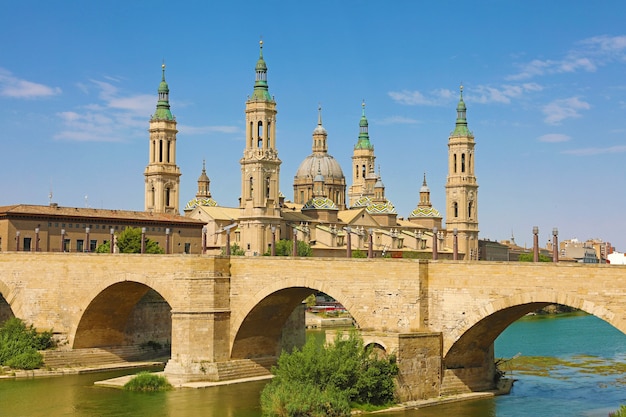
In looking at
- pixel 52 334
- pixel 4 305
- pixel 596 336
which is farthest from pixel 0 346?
pixel 596 336

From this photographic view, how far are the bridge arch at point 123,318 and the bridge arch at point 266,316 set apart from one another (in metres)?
6.79

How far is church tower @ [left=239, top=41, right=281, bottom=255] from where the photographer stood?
111562 millimetres

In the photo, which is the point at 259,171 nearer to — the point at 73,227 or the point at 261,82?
the point at 261,82

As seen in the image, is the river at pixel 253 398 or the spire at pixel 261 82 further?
the spire at pixel 261 82

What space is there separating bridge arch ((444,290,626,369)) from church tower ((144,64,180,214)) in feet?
268

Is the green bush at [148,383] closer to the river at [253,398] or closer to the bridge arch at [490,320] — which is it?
the river at [253,398]

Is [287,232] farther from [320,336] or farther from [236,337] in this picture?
[236,337]

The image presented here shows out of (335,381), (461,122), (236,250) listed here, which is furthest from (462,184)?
(335,381)

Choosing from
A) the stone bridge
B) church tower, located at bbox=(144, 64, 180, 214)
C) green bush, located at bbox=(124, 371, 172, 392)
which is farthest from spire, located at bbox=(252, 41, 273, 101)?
green bush, located at bbox=(124, 371, 172, 392)

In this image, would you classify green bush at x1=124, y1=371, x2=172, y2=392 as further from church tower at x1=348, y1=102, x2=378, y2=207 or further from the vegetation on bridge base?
church tower at x1=348, y1=102, x2=378, y2=207

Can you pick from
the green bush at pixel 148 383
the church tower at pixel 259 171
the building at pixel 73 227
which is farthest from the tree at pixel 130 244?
the church tower at pixel 259 171

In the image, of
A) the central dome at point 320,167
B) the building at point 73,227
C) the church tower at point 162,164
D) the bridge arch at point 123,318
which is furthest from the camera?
the central dome at point 320,167

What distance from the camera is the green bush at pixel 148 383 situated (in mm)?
42719

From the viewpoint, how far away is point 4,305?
182 ft
